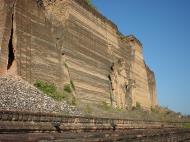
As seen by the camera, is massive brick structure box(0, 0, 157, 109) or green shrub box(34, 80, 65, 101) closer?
massive brick structure box(0, 0, 157, 109)

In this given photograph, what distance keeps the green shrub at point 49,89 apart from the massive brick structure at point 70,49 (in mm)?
335

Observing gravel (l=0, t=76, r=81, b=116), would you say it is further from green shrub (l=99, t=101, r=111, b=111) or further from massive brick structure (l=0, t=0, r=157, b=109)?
green shrub (l=99, t=101, r=111, b=111)

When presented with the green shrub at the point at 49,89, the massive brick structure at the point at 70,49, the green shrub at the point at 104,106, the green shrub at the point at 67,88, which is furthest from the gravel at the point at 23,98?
the green shrub at the point at 104,106

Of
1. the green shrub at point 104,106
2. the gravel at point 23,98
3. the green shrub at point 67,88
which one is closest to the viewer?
the gravel at point 23,98

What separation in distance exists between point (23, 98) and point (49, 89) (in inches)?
195

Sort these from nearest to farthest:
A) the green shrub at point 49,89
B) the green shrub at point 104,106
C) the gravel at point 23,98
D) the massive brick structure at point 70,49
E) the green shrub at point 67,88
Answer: the gravel at point 23,98 → the massive brick structure at point 70,49 → the green shrub at point 49,89 → the green shrub at point 67,88 → the green shrub at point 104,106

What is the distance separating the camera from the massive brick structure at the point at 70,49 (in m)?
18.2

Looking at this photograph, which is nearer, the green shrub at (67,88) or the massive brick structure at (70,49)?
the massive brick structure at (70,49)

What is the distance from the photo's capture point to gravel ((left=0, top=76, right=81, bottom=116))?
1330 centimetres

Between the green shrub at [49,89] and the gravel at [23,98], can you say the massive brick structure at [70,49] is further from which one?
the gravel at [23,98]

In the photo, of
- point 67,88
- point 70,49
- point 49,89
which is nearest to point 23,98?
point 49,89

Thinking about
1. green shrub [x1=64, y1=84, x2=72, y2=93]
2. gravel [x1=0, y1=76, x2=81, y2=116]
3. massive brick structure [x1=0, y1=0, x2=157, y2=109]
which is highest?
massive brick structure [x1=0, y1=0, x2=157, y2=109]

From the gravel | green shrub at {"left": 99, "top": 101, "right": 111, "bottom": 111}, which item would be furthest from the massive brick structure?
the gravel

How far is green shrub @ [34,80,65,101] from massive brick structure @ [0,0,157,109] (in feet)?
1.10
